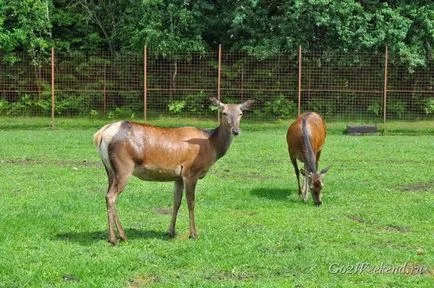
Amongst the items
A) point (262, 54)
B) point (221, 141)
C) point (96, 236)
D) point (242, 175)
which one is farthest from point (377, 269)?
point (262, 54)

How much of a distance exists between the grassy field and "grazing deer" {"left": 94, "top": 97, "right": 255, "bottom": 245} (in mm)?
508

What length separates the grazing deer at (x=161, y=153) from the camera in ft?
25.6

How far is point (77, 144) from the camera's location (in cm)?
1856

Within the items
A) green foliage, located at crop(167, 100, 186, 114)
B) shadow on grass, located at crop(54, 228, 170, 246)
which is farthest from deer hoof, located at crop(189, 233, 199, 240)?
green foliage, located at crop(167, 100, 186, 114)

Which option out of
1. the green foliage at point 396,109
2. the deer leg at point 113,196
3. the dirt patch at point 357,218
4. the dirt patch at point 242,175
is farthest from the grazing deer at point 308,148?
the green foliage at point 396,109

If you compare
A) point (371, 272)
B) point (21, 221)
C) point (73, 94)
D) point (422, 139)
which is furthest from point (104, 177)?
point (73, 94)

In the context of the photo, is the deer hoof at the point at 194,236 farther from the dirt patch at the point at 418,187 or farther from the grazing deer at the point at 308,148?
the dirt patch at the point at 418,187

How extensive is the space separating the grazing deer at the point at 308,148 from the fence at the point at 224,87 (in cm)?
1323

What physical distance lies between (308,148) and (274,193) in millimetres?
947

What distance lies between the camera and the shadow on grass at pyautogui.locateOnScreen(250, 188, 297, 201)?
11.0 meters

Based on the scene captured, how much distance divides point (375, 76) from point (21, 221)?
19463mm

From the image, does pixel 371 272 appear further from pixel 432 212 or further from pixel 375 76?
pixel 375 76

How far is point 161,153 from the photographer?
8078 millimetres

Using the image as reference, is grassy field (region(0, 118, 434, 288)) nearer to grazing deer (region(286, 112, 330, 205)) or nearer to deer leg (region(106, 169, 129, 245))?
deer leg (region(106, 169, 129, 245))
